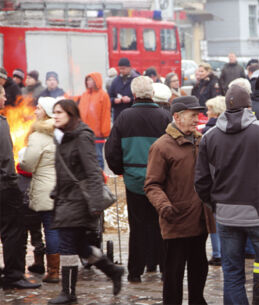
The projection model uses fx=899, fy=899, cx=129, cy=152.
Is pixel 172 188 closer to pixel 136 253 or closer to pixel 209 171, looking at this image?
pixel 209 171

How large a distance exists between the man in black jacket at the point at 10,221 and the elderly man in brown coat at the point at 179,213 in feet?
5.56

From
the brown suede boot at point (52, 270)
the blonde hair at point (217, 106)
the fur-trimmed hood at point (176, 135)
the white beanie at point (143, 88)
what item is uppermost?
the white beanie at point (143, 88)

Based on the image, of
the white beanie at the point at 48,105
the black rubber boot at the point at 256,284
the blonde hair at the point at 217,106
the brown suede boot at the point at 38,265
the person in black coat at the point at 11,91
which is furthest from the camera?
the person in black coat at the point at 11,91

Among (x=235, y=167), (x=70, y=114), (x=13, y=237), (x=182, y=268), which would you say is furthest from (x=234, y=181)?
(x=13, y=237)

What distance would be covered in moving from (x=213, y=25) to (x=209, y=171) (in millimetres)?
54958

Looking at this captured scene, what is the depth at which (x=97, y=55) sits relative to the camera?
25.9 m

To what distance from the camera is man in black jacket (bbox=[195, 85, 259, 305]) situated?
6730 millimetres

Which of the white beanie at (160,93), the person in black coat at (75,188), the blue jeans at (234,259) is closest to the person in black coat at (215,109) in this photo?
the white beanie at (160,93)

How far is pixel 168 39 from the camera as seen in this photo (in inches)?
1220

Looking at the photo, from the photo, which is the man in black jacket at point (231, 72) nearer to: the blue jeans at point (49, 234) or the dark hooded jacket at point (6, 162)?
the blue jeans at point (49, 234)

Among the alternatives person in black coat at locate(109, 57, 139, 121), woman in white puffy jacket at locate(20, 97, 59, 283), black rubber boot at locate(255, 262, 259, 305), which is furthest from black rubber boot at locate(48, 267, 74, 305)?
person in black coat at locate(109, 57, 139, 121)

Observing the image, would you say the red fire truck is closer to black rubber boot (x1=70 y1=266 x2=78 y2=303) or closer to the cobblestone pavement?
the cobblestone pavement

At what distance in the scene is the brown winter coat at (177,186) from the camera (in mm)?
7203

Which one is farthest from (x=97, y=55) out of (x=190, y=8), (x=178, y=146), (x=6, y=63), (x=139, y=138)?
(x=190, y=8)
